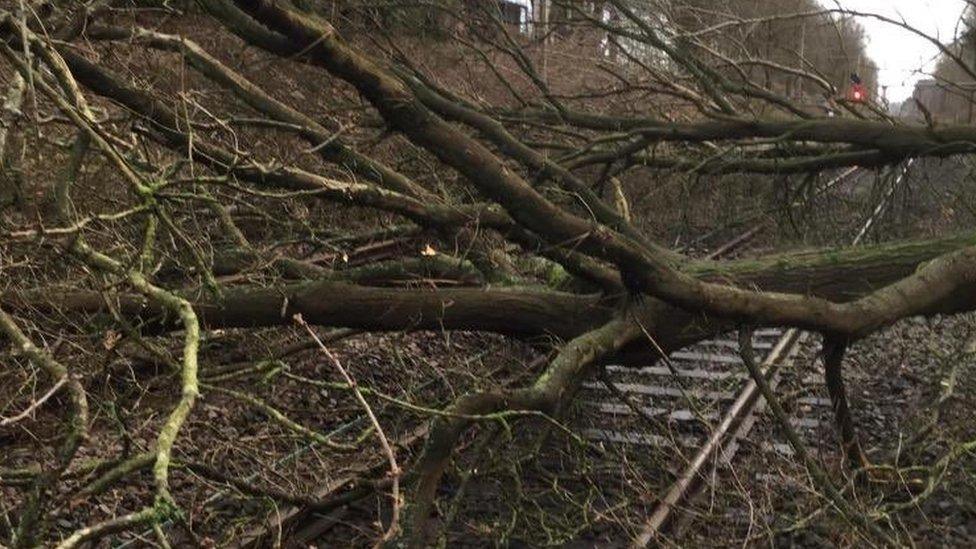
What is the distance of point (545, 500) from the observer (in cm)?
660

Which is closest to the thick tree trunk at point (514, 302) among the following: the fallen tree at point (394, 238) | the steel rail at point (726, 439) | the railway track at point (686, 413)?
the fallen tree at point (394, 238)

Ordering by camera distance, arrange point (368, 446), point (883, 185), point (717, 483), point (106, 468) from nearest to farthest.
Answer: point (106, 468)
point (717, 483)
point (368, 446)
point (883, 185)

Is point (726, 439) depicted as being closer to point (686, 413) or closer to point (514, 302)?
point (686, 413)

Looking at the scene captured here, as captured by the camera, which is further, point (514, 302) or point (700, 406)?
point (700, 406)

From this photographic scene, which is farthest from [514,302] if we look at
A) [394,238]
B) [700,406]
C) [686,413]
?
[686,413]

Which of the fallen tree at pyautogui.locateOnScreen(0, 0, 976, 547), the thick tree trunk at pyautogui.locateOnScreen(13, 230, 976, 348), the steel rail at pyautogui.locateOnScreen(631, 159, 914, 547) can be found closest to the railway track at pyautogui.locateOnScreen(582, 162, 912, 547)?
the steel rail at pyautogui.locateOnScreen(631, 159, 914, 547)

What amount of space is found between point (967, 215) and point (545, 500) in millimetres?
10288

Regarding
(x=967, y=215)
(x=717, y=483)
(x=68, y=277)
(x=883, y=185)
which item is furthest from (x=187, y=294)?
(x=967, y=215)

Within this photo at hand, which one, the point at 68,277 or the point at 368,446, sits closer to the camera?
the point at 68,277

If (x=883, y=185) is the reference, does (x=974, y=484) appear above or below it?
below

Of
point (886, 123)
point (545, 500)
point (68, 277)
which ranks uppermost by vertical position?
point (886, 123)

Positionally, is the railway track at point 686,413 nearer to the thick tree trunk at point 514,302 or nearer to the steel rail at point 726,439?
the steel rail at point 726,439

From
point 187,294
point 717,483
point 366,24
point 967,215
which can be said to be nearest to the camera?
point 187,294

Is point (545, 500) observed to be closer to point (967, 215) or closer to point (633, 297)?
point (633, 297)
